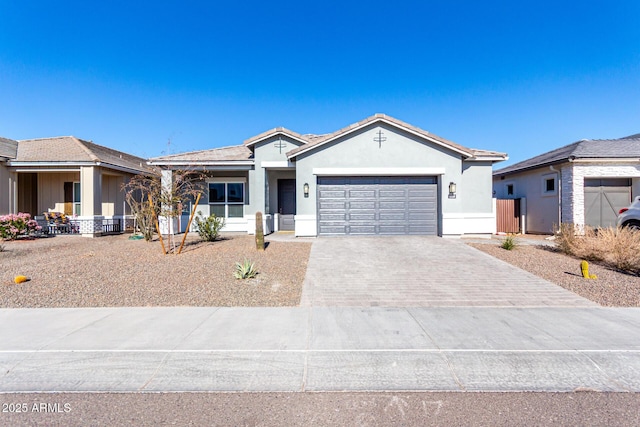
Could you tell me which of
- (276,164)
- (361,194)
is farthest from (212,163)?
(361,194)

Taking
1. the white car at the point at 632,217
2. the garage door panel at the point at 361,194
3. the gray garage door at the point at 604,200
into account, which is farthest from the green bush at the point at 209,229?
the gray garage door at the point at 604,200

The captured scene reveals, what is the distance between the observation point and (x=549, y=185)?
16.8 meters

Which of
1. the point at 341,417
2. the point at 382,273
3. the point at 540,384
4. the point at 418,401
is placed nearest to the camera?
the point at 341,417

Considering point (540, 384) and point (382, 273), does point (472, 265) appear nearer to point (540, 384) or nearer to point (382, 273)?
point (382, 273)

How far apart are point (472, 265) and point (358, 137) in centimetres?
702

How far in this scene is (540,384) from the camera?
3664mm

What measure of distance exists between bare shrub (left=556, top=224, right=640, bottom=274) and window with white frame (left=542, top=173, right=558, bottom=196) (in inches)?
220

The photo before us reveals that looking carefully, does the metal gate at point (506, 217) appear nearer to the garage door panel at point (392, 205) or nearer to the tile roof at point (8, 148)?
the garage door panel at point (392, 205)

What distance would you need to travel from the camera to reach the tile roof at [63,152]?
1603 cm

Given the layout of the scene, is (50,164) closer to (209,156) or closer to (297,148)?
(209,156)

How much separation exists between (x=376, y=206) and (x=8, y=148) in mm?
18822

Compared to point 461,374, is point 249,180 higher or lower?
higher

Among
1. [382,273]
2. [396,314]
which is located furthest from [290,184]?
[396,314]

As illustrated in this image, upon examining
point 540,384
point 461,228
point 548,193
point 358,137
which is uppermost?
point 358,137
